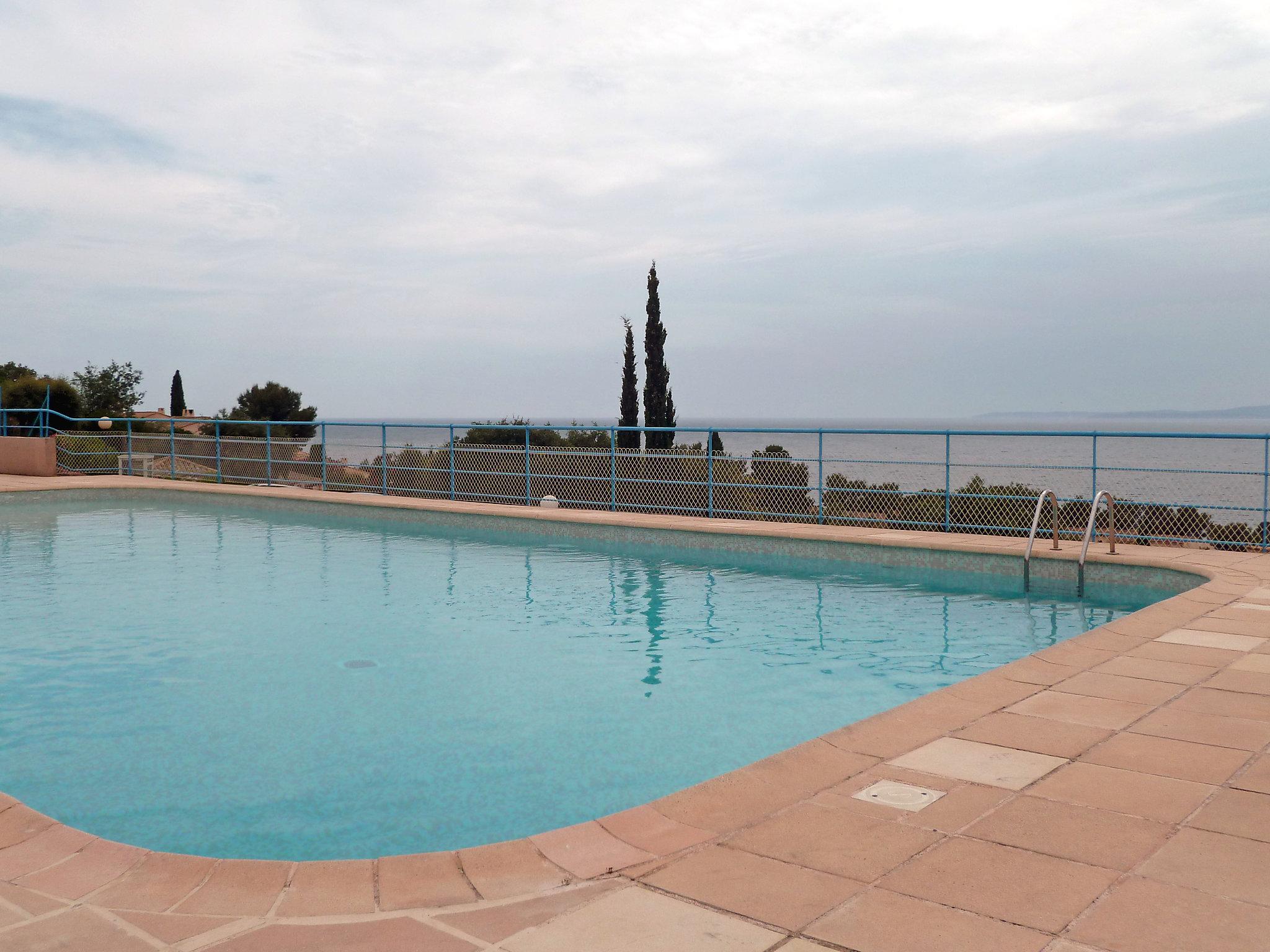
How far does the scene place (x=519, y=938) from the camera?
2098 mm

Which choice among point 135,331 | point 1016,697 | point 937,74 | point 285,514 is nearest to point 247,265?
point 135,331

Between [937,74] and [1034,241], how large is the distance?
11.0 meters

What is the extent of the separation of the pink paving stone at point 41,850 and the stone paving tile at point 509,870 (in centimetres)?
113

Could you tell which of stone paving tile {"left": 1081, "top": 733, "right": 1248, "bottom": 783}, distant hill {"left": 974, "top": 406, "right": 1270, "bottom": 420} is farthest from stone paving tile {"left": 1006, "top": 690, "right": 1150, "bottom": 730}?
distant hill {"left": 974, "top": 406, "right": 1270, "bottom": 420}

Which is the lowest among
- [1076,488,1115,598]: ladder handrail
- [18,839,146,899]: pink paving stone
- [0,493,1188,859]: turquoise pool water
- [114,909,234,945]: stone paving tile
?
[0,493,1188,859]: turquoise pool water

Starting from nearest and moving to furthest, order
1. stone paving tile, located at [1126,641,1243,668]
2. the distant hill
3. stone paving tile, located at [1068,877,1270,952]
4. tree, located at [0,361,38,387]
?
stone paving tile, located at [1068,877,1270,952], stone paving tile, located at [1126,641,1243,668], tree, located at [0,361,38,387], the distant hill

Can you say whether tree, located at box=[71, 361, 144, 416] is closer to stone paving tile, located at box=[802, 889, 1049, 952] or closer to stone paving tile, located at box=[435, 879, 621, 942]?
stone paving tile, located at box=[435, 879, 621, 942]

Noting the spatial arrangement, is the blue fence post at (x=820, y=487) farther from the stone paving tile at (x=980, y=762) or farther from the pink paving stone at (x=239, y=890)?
the pink paving stone at (x=239, y=890)

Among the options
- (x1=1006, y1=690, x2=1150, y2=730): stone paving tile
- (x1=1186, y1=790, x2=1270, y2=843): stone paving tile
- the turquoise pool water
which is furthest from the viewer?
the turquoise pool water

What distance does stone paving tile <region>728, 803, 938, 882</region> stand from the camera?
2.41m

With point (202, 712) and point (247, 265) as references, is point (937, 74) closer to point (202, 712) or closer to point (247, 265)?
point (202, 712)

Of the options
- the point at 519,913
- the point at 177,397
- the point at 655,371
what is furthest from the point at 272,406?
the point at 519,913

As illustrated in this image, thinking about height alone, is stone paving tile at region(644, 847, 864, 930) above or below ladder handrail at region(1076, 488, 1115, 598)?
below

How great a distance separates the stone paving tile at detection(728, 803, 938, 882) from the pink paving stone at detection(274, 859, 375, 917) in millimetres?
955
